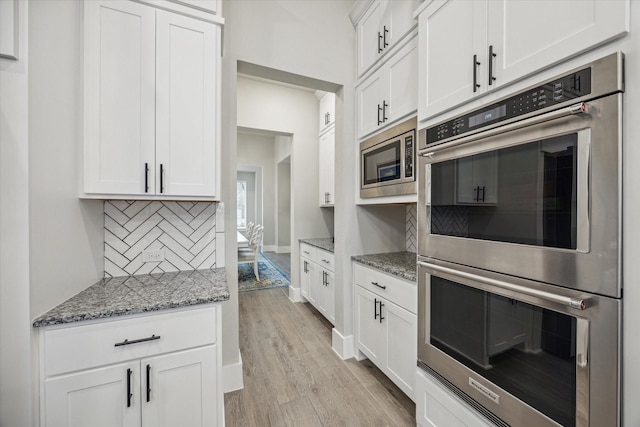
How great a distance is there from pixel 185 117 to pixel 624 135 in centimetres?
179

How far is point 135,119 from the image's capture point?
1371 millimetres

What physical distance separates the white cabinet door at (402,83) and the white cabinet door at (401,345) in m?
1.33

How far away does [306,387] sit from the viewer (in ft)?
6.43

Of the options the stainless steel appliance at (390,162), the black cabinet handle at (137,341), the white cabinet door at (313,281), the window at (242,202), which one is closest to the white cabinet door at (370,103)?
the stainless steel appliance at (390,162)

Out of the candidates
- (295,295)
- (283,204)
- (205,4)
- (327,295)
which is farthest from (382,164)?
(283,204)

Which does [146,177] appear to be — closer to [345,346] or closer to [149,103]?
[149,103]

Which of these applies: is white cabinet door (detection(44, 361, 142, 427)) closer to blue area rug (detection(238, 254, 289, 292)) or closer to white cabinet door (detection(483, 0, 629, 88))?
white cabinet door (detection(483, 0, 629, 88))

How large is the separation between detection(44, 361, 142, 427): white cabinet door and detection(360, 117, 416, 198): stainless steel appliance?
1715 mm

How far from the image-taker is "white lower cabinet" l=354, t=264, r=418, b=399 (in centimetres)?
165

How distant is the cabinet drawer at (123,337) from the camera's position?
1.05 m

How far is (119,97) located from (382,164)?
5.40 ft

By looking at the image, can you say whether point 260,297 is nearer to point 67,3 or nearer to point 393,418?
point 393,418

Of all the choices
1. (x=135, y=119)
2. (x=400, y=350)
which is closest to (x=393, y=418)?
(x=400, y=350)

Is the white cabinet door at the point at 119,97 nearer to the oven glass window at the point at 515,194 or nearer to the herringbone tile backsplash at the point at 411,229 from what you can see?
the oven glass window at the point at 515,194
